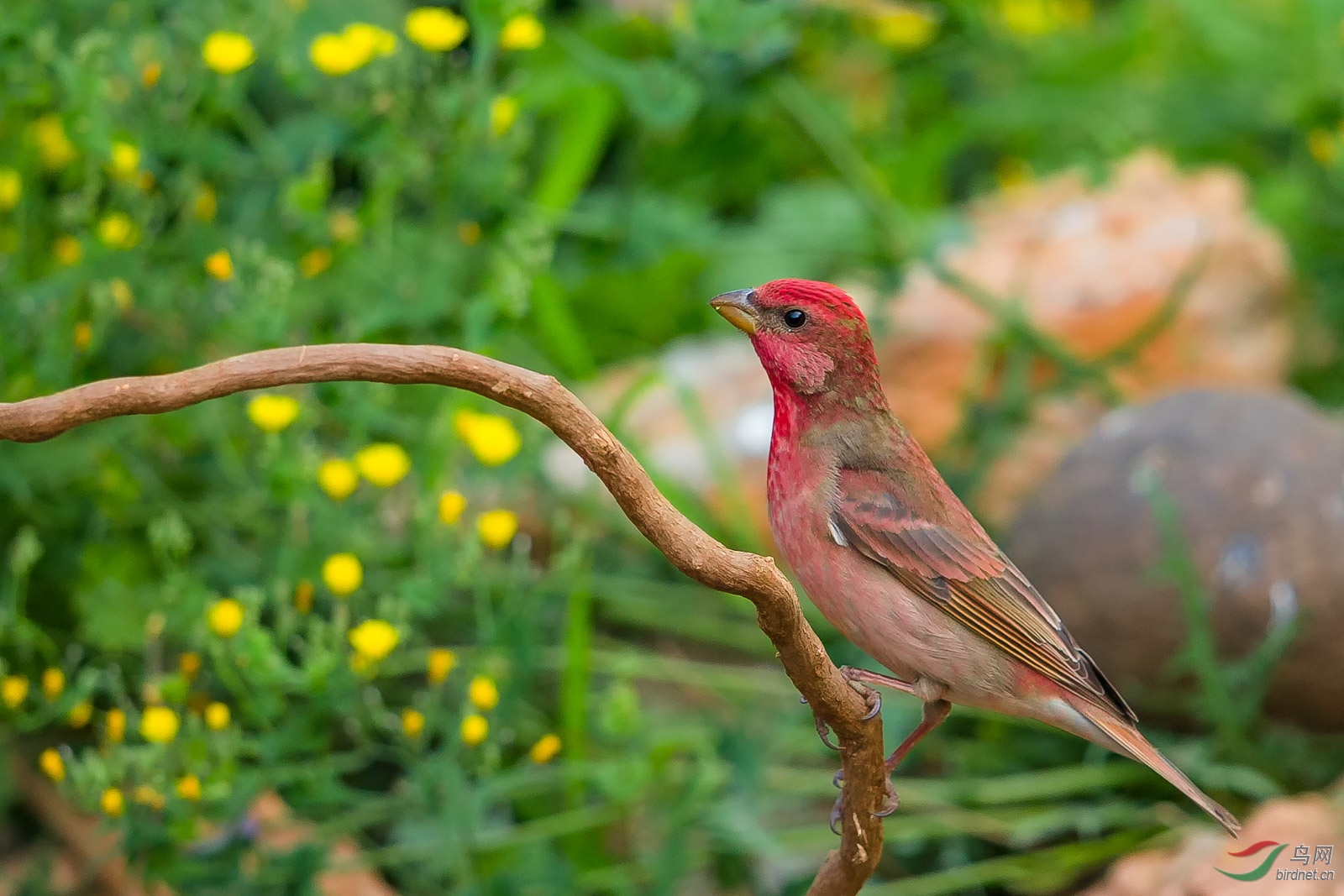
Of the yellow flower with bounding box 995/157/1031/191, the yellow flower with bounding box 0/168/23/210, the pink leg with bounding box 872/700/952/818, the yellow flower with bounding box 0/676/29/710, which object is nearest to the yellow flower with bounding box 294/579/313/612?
the yellow flower with bounding box 0/676/29/710

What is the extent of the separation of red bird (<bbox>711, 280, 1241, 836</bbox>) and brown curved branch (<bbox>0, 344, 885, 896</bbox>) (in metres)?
0.51

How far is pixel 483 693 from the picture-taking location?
303 cm

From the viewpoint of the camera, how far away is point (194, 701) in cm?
357

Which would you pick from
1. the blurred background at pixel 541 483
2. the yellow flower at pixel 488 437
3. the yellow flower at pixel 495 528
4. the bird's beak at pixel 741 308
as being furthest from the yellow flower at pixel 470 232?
the bird's beak at pixel 741 308

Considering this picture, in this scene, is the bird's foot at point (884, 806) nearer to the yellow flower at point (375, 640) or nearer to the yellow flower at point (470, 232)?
the yellow flower at point (375, 640)

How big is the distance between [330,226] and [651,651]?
5.90 ft

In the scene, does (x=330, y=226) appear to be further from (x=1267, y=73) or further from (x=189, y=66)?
(x=1267, y=73)

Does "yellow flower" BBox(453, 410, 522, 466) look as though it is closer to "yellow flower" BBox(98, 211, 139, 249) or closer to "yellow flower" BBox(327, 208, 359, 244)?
"yellow flower" BBox(327, 208, 359, 244)

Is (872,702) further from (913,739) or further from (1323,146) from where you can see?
(1323,146)

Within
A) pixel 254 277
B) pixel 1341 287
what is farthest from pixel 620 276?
pixel 1341 287

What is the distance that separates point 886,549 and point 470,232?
1.61 meters

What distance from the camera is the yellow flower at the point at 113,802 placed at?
279cm

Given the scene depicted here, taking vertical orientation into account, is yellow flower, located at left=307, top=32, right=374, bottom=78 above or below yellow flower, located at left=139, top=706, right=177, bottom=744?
above

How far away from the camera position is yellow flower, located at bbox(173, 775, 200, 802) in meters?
2.87
